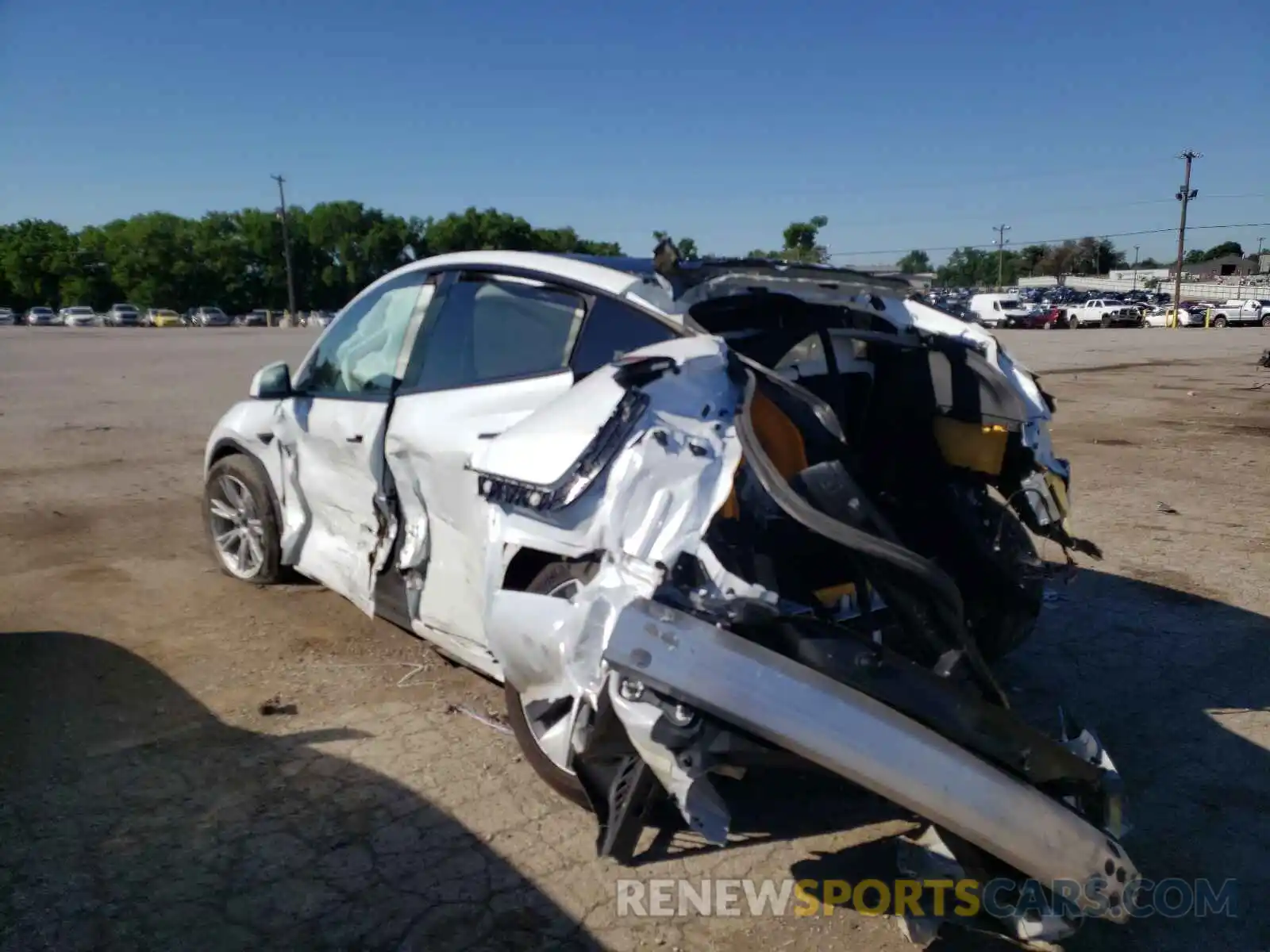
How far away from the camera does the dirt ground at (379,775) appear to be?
9.19ft

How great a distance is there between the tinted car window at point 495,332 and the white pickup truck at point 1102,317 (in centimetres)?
5408

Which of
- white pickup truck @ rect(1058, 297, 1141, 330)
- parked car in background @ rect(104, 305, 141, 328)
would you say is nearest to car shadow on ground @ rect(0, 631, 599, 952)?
white pickup truck @ rect(1058, 297, 1141, 330)

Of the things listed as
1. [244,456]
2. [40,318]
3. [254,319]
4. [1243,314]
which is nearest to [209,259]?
[254,319]

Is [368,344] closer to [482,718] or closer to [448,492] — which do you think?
[448,492]

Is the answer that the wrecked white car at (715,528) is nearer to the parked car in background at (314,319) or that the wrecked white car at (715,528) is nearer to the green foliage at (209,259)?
the parked car in background at (314,319)

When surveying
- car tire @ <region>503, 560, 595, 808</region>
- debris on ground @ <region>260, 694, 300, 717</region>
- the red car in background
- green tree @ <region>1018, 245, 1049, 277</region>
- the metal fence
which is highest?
green tree @ <region>1018, 245, 1049, 277</region>

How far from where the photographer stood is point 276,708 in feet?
13.4

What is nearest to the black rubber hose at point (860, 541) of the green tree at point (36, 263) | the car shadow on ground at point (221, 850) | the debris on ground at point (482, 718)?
the car shadow on ground at point (221, 850)

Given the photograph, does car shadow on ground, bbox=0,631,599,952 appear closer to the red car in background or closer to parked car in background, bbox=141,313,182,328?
the red car in background

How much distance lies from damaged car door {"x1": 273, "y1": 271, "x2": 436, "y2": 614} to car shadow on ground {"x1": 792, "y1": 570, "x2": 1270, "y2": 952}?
2.32 m

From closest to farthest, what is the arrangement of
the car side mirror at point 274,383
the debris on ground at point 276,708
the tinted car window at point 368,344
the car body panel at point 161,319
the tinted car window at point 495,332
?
the tinted car window at point 495,332
the debris on ground at point 276,708
the tinted car window at point 368,344
the car side mirror at point 274,383
the car body panel at point 161,319

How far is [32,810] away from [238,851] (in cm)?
80

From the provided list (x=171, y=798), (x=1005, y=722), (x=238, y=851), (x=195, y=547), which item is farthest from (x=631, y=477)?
(x=195, y=547)

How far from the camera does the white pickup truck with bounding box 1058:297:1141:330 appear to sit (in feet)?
171
